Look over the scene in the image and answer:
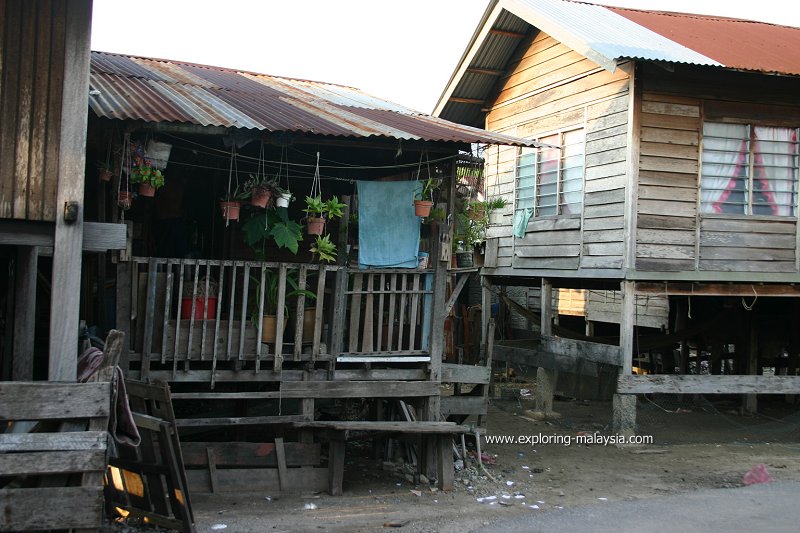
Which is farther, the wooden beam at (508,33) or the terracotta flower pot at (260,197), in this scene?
the wooden beam at (508,33)

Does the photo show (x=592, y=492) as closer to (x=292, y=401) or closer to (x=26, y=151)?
(x=292, y=401)

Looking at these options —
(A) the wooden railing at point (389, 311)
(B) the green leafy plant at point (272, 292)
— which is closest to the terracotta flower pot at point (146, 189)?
(B) the green leafy plant at point (272, 292)

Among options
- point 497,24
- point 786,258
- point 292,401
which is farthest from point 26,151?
point 786,258

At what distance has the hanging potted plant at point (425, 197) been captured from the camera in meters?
9.30

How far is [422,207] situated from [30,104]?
4583mm

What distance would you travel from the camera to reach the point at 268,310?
8914mm

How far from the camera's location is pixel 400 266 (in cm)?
955

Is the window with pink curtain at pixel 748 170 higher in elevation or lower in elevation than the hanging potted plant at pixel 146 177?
higher

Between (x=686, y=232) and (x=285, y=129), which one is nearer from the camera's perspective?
(x=285, y=129)

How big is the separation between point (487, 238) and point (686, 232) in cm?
428

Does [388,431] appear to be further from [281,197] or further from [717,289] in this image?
[717,289]

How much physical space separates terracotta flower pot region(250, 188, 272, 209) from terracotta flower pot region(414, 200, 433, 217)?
5.83 feet

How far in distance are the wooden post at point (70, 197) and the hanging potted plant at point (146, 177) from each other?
2.10m

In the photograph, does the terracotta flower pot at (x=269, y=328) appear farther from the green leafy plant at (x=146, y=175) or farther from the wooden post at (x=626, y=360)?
the wooden post at (x=626, y=360)
